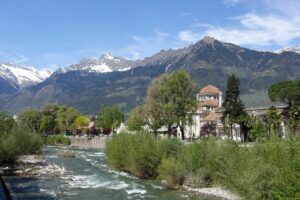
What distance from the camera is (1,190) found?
43406 millimetres

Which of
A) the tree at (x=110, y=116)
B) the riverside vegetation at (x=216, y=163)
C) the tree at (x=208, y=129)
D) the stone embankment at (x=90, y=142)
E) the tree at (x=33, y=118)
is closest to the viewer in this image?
the riverside vegetation at (x=216, y=163)

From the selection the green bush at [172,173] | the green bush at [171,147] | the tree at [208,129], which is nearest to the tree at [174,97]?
the green bush at [171,147]

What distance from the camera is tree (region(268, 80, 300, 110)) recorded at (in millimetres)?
100375

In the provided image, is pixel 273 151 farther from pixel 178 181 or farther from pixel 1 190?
pixel 1 190

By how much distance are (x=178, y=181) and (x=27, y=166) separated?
31019mm

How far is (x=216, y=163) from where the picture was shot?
4638 centimetres

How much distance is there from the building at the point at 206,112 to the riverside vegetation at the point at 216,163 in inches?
3056

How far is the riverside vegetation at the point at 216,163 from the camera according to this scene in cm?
2986

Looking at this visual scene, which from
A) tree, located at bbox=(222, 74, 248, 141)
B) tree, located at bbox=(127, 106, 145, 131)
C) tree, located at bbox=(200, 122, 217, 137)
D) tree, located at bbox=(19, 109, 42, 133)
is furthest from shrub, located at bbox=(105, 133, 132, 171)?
tree, located at bbox=(19, 109, 42, 133)

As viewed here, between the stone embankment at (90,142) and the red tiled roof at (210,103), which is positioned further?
the red tiled roof at (210,103)

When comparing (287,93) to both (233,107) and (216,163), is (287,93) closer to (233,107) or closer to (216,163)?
(233,107)

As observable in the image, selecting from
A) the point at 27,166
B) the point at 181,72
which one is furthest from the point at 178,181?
the point at 181,72

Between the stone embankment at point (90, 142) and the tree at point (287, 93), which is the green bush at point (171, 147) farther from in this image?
the stone embankment at point (90, 142)

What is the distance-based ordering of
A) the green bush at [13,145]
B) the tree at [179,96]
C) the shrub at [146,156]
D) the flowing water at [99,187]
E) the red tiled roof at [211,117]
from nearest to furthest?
the flowing water at [99,187] → the shrub at [146,156] → the green bush at [13,145] → the tree at [179,96] → the red tiled roof at [211,117]
